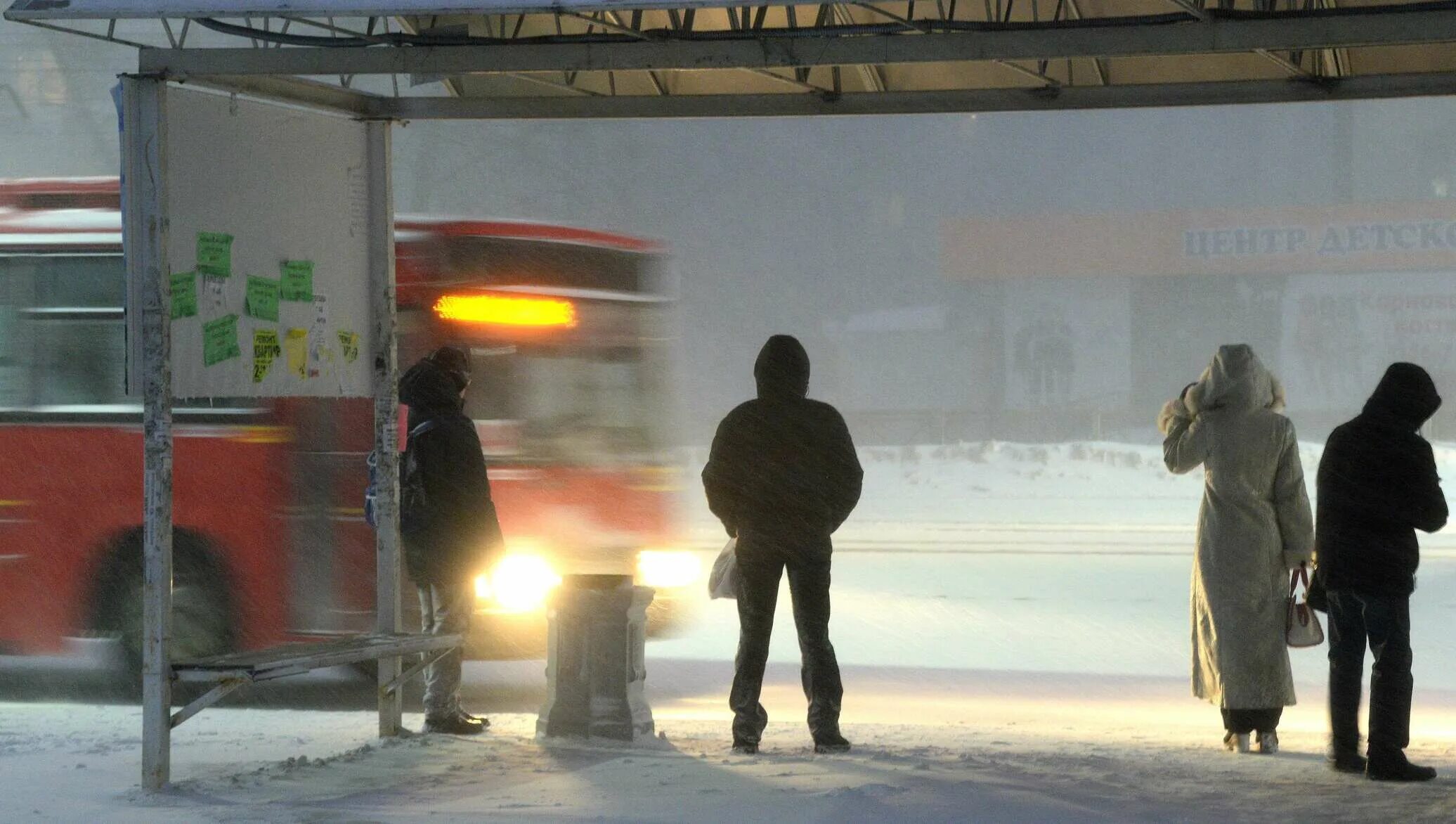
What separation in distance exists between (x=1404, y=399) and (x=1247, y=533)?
3.62 ft

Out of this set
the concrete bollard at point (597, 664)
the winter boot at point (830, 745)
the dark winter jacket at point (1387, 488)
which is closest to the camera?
the dark winter jacket at point (1387, 488)

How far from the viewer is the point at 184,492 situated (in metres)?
9.95

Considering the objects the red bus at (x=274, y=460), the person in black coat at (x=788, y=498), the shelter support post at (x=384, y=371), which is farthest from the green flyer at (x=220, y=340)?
the red bus at (x=274, y=460)

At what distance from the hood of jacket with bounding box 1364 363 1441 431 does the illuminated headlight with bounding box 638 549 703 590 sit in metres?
4.78

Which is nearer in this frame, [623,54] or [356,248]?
[623,54]

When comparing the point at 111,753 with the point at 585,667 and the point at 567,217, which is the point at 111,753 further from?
the point at 567,217

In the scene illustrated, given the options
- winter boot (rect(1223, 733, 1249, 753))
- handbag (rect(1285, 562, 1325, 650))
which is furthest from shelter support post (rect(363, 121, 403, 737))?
handbag (rect(1285, 562, 1325, 650))

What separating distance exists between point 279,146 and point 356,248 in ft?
2.50

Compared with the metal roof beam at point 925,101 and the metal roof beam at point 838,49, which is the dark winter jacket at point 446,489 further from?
the metal roof beam at point 838,49

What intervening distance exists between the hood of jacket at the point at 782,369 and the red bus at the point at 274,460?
296cm

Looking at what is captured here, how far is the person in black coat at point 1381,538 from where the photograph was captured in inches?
267

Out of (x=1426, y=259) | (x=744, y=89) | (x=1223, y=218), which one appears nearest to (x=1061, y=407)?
(x=1223, y=218)

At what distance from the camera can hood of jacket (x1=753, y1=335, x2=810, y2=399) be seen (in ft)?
24.5

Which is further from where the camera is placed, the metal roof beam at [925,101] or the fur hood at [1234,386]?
the metal roof beam at [925,101]
